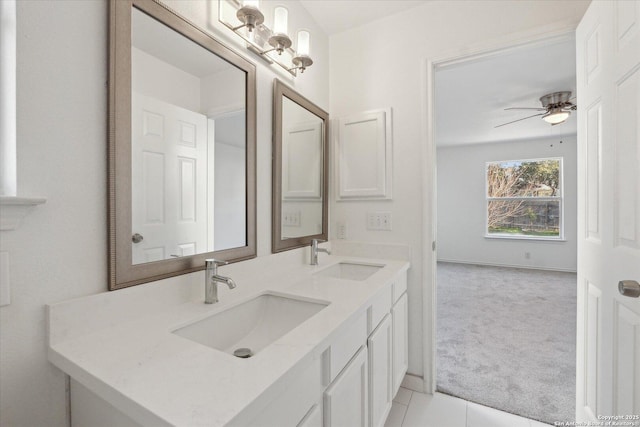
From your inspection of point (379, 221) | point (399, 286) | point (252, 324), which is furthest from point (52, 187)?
point (379, 221)

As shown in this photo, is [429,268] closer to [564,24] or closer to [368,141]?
[368,141]

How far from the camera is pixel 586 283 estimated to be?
4.32 feet

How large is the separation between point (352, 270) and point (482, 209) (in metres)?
4.99

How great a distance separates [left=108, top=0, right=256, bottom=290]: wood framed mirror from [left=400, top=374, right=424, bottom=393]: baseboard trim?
133cm

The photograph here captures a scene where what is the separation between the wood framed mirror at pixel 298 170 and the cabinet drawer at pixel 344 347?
2.06ft

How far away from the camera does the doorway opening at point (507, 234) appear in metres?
1.96

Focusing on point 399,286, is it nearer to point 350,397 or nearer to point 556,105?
point 350,397

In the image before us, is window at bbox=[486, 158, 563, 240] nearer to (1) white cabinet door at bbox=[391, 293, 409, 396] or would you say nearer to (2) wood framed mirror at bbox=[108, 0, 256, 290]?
(1) white cabinet door at bbox=[391, 293, 409, 396]

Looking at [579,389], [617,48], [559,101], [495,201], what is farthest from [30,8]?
[495,201]

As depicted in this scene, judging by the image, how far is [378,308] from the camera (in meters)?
1.31

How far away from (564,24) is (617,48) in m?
0.67

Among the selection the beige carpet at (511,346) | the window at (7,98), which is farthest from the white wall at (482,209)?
the window at (7,98)

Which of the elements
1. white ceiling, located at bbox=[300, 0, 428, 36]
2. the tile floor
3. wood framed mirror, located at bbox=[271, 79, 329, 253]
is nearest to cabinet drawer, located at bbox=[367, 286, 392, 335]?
wood framed mirror, located at bbox=[271, 79, 329, 253]

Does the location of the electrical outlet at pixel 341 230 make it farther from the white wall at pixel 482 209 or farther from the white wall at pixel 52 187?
the white wall at pixel 482 209
